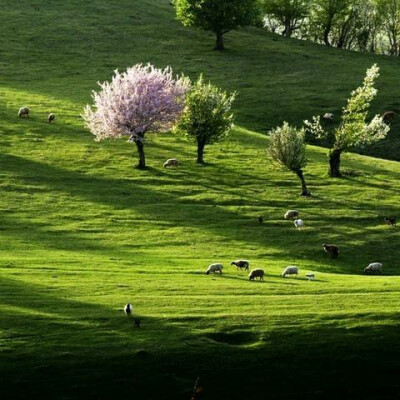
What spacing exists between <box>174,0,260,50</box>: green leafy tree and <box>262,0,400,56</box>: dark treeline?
16.8m

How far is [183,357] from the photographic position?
37188mm

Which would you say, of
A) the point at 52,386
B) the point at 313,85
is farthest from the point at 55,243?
the point at 313,85

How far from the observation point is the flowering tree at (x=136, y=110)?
8012 cm

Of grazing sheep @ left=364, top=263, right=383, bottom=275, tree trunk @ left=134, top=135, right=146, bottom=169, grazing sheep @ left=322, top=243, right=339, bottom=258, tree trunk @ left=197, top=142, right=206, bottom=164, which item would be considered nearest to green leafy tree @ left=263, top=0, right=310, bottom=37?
tree trunk @ left=197, top=142, right=206, bottom=164

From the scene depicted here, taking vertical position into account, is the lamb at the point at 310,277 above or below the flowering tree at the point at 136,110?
below

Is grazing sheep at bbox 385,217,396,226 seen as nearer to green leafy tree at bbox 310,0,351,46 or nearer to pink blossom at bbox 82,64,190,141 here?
pink blossom at bbox 82,64,190,141

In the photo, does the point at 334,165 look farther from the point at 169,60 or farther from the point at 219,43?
the point at 219,43

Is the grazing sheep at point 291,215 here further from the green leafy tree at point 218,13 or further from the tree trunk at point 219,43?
the tree trunk at point 219,43

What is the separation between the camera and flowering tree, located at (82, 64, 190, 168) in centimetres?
8012

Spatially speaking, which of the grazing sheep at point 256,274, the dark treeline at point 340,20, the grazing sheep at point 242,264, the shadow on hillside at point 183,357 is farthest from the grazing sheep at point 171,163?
the dark treeline at point 340,20

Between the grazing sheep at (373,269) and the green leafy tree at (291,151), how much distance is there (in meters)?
18.9

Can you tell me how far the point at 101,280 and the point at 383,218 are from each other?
29208 millimetres

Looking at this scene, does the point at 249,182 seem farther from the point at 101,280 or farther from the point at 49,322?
the point at 49,322

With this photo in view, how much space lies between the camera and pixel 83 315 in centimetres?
3997
